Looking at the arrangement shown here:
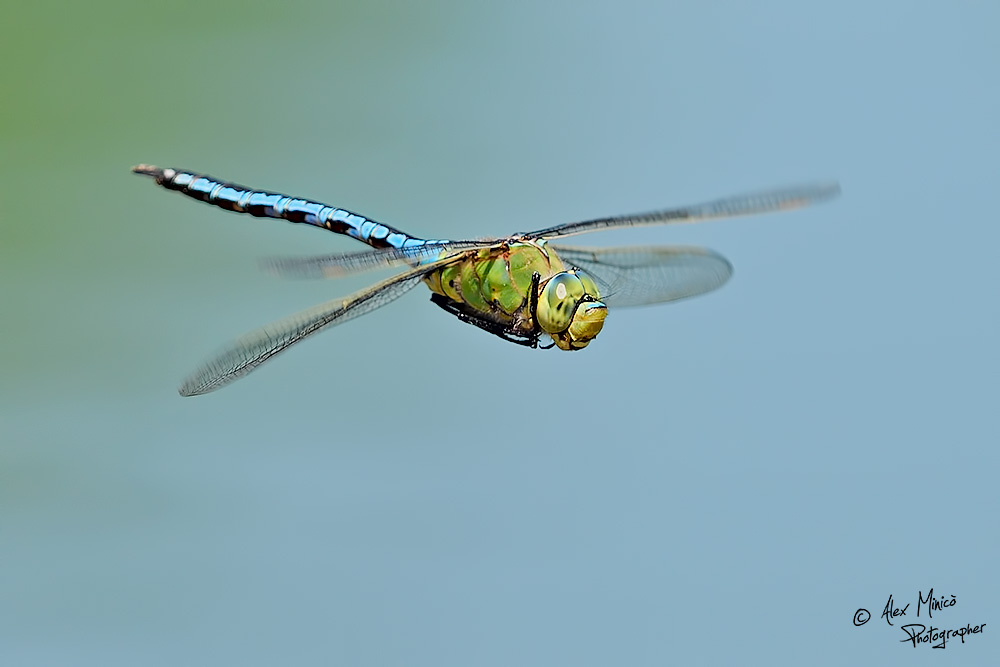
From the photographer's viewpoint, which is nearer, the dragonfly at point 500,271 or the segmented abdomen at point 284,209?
the dragonfly at point 500,271

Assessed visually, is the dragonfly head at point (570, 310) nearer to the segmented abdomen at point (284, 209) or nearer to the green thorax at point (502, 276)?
the green thorax at point (502, 276)

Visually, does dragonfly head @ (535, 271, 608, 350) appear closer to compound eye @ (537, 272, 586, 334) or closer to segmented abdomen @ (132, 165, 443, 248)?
compound eye @ (537, 272, 586, 334)

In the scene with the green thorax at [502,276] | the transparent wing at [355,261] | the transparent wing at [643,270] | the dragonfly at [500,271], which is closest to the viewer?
the transparent wing at [355,261]

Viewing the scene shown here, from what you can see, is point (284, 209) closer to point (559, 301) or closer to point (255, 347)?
point (255, 347)

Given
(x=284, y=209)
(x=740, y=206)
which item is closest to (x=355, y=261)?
(x=284, y=209)

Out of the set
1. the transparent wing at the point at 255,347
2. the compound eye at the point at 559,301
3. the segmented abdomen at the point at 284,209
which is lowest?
the transparent wing at the point at 255,347

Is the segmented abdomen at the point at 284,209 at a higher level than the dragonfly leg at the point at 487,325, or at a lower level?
higher

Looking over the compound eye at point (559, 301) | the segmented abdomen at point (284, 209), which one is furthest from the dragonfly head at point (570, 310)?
the segmented abdomen at point (284, 209)

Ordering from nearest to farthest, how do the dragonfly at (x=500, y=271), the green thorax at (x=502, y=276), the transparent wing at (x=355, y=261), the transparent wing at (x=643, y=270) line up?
the transparent wing at (x=355, y=261)
the dragonfly at (x=500, y=271)
the green thorax at (x=502, y=276)
the transparent wing at (x=643, y=270)
